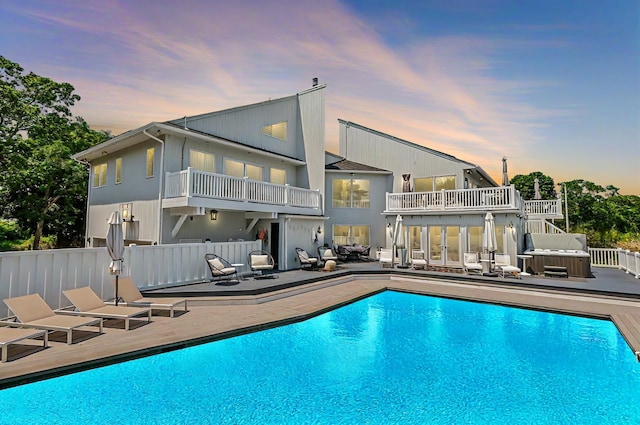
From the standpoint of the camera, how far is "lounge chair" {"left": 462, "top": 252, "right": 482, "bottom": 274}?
13773 mm

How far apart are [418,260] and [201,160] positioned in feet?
36.2

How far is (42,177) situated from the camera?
69.1ft

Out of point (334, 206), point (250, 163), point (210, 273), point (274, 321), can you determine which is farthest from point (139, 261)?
point (334, 206)

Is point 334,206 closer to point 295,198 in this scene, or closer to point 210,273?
point 295,198

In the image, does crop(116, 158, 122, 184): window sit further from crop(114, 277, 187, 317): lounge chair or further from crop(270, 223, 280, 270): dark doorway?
crop(114, 277, 187, 317): lounge chair

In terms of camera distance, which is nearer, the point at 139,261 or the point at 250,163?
the point at 139,261

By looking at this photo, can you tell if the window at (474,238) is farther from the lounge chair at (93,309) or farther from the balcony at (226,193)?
the lounge chair at (93,309)

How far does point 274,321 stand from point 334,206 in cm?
1244

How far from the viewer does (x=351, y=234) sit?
64.6ft

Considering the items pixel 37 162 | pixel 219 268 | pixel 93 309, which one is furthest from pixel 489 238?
pixel 37 162

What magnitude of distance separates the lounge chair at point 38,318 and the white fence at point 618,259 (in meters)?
18.9

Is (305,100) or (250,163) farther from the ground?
(305,100)

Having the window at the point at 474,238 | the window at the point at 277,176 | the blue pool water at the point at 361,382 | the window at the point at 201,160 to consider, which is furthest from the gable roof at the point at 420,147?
the blue pool water at the point at 361,382

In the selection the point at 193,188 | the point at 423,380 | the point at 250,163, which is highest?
the point at 250,163
